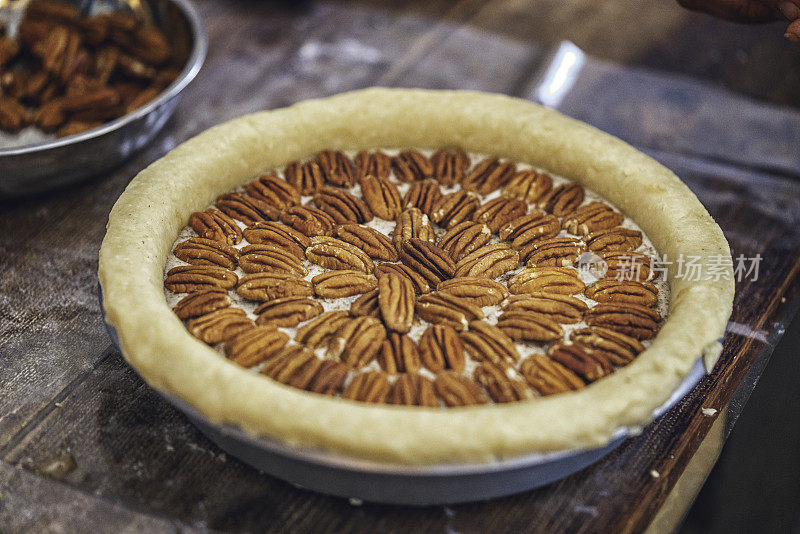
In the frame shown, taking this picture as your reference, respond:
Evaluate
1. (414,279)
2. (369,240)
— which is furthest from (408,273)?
(369,240)

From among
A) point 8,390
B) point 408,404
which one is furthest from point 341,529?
point 8,390

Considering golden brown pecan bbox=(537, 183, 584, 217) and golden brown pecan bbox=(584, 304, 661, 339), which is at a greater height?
golden brown pecan bbox=(584, 304, 661, 339)

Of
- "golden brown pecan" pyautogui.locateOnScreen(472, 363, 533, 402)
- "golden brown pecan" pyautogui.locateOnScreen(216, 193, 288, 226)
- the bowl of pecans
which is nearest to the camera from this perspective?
"golden brown pecan" pyautogui.locateOnScreen(472, 363, 533, 402)

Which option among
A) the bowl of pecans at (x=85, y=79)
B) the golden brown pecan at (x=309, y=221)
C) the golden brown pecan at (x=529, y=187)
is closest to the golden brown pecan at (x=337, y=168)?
the golden brown pecan at (x=309, y=221)

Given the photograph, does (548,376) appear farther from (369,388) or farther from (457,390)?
(369,388)

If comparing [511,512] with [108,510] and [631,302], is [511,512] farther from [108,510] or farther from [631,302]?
[108,510]

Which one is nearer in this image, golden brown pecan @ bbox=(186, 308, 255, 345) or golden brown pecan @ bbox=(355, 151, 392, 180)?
A: golden brown pecan @ bbox=(186, 308, 255, 345)

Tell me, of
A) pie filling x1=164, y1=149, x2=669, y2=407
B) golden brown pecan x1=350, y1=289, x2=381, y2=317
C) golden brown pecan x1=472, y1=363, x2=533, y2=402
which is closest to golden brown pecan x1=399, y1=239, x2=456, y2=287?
pie filling x1=164, y1=149, x2=669, y2=407

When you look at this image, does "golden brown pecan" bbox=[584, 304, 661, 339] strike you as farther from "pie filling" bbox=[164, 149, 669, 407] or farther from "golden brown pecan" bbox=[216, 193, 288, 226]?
"golden brown pecan" bbox=[216, 193, 288, 226]
